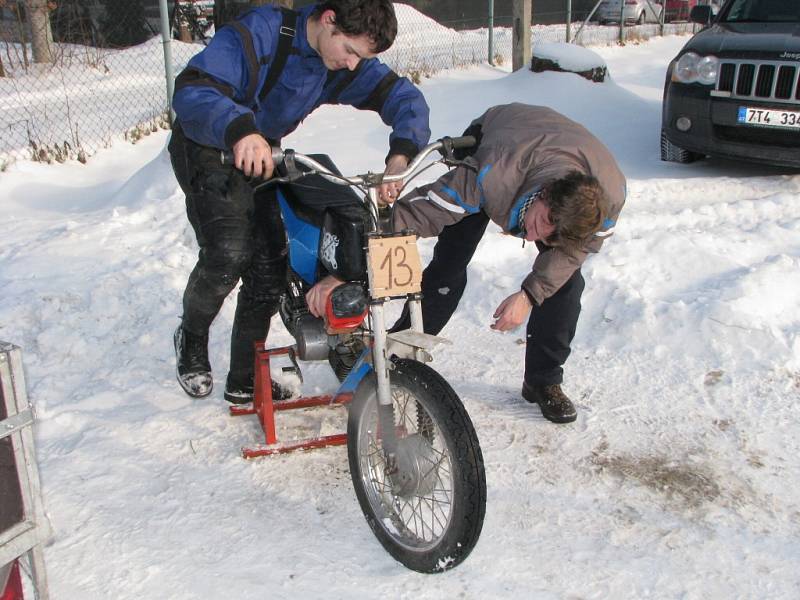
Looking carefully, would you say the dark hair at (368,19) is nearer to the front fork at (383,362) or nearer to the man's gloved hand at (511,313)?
the front fork at (383,362)

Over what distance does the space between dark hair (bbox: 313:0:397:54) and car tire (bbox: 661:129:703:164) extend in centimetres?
484

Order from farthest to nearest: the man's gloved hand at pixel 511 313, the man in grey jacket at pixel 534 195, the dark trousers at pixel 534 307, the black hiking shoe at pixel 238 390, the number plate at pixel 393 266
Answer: the black hiking shoe at pixel 238 390 → the dark trousers at pixel 534 307 → the man's gloved hand at pixel 511 313 → the man in grey jacket at pixel 534 195 → the number plate at pixel 393 266

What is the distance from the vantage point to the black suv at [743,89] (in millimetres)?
5945

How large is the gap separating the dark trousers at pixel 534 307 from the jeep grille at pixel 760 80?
3.61 m

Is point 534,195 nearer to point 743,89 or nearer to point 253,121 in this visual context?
point 253,121

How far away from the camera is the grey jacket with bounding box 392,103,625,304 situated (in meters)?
2.75

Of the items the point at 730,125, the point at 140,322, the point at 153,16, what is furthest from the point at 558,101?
the point at 153,16

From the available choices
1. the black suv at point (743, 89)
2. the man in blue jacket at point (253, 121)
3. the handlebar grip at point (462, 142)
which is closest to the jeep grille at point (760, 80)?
the black suv at point (743, 89)

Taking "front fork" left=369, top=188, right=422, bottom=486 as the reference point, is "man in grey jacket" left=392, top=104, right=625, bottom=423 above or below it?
above

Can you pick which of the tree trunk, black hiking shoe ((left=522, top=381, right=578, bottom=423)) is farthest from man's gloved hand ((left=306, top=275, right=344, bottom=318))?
the tree trunk

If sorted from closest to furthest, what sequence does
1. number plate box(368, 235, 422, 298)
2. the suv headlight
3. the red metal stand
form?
1. number plate box(368, 235, 422, 298)
2. the red metal stand
3. the suv headlight

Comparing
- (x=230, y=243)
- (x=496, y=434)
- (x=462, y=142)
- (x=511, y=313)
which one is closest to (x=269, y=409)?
(x=230, y=243)

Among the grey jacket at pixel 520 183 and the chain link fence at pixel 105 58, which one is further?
the chain link fence at pixel 105 58

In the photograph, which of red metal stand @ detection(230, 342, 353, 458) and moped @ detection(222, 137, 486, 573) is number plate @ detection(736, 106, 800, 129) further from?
red metal stand @ detection(230, 342, 353, 458)
